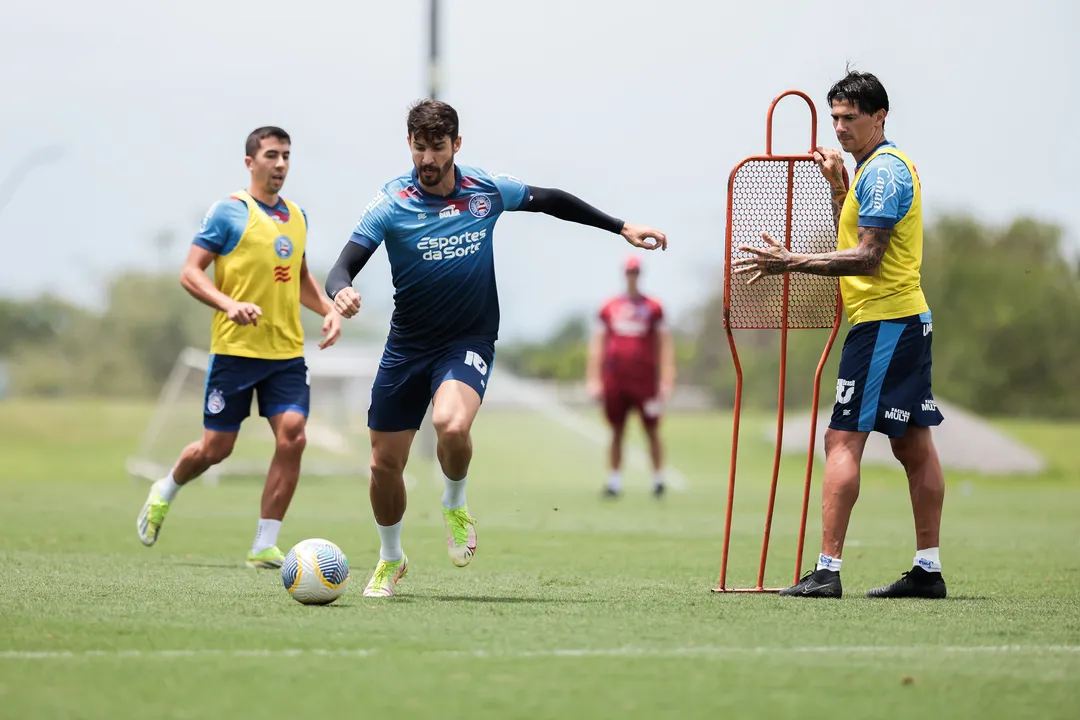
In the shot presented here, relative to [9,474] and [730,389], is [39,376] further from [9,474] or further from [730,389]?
[730,389]

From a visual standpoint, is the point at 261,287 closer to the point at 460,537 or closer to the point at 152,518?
the point at 152,518

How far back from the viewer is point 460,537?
777 cm

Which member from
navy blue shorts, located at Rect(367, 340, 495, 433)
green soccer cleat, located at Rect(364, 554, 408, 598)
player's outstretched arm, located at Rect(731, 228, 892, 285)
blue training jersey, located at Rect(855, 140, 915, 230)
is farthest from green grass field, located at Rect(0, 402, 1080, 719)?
blue training jersey, located at Rect(855, 140, 915, 230)

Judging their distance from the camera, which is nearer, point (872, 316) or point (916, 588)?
point (872, 316)

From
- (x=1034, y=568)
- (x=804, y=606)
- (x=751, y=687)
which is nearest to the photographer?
(x=751, y=687)

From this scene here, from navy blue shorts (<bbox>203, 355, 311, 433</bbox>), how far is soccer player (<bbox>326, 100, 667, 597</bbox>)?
2028 mm

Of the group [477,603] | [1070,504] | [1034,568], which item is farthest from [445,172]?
[1070,504]

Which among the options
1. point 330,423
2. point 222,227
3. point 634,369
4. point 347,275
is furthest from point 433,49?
point 347,275

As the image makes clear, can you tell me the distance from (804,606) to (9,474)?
1942 centimetres

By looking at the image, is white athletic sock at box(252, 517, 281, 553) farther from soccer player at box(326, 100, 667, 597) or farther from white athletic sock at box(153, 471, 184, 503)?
soccer player at box(326, 100, 667, 597)

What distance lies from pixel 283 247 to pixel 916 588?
4666 mm

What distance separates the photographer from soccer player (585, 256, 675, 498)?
17.9 metres

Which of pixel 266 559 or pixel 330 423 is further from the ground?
pixel 266 559

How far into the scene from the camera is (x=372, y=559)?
389 inches
